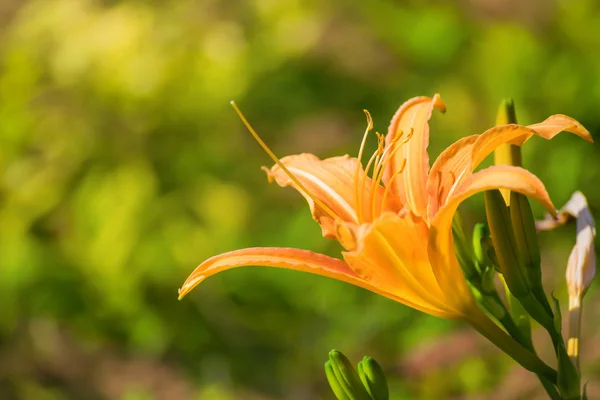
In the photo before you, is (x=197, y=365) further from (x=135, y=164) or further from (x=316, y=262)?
(x=316, y=262)

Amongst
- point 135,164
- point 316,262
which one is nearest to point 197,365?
point 135,164

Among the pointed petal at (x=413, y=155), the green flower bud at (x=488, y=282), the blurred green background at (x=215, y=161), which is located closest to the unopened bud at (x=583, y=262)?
the green flower bud at (x=488, y=282)

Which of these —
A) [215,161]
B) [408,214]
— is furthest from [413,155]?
[215,161]

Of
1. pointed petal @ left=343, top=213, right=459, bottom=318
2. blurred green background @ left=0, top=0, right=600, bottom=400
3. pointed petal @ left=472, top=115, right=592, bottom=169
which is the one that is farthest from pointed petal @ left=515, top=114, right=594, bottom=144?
blurred green background @ left=0, top=0, right=600, bottom=400

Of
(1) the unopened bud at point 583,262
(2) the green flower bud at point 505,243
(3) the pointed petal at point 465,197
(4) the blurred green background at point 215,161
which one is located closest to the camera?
(3) the pointed petal at point 465,197

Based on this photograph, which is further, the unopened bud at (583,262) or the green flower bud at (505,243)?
the unopened bud at (583,262)

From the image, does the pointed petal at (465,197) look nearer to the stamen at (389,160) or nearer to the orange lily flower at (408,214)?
the orange lily flower at (408,214)
